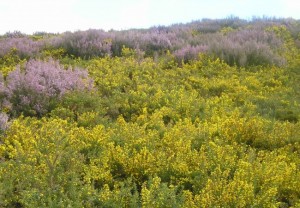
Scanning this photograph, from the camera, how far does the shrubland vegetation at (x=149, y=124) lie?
423 centimetres

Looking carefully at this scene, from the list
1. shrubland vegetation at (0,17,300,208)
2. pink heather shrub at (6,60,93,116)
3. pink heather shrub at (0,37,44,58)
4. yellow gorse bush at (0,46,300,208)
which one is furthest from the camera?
pink heather shrub at (0,37,44,58)

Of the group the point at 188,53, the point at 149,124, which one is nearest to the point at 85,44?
the point at 188,53

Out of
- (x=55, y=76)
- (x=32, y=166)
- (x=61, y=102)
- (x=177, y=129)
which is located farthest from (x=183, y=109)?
(x=32, y=166)

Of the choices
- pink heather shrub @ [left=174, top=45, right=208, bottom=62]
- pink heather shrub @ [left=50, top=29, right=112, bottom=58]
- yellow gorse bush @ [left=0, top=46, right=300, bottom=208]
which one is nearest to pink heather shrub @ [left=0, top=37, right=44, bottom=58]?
pink heather shrub @ [left=50, top=29, right=112, bottom=58]

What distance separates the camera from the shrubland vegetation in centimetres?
423

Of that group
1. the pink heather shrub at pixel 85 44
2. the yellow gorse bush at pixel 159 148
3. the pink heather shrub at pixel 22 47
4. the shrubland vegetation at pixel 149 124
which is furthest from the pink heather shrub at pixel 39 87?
the pink heather shrub at pixel 85 44

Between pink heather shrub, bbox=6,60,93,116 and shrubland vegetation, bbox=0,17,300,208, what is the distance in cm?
3

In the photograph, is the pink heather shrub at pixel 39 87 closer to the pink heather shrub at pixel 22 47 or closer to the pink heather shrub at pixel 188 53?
the pink heather shrub at pixel 22 47

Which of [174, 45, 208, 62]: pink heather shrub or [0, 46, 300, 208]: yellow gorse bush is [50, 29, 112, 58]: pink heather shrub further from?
[0, 46, 300, 208]: yellow gorse bush

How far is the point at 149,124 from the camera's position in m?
6.49

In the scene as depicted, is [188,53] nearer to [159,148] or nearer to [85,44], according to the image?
[85,44]

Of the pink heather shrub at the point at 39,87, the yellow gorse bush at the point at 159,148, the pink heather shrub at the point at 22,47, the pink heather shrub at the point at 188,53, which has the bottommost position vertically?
the yellow gorse bush at the point at 159,148

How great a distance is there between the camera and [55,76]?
8039 mm

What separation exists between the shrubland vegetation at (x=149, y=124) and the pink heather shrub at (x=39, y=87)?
27mm
